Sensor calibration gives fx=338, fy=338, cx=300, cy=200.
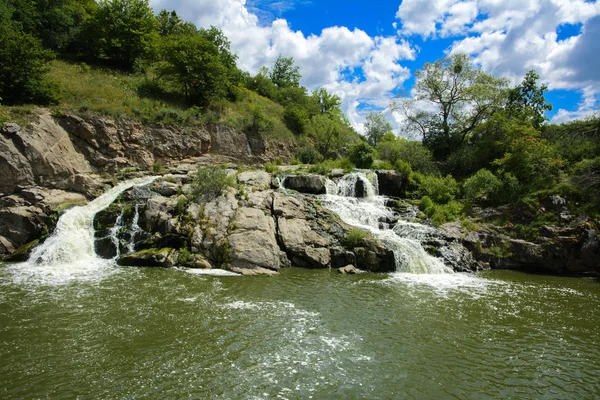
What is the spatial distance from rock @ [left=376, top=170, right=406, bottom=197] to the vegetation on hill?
3.31 ft

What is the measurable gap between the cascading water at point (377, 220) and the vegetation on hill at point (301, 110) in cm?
328

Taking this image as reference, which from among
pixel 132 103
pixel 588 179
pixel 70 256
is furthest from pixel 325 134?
pixel 70 256

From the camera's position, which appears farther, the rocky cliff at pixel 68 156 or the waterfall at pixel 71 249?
the rocky cliff at pixel 68 156

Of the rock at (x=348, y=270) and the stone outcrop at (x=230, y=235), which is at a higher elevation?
the stone outcrop at (x=230, y=235)

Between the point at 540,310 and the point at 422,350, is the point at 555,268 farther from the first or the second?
the point at 422,350

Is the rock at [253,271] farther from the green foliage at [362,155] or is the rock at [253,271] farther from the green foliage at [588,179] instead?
the green foliage at [588,179]

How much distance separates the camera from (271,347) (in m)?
9.55

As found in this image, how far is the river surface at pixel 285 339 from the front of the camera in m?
7.84

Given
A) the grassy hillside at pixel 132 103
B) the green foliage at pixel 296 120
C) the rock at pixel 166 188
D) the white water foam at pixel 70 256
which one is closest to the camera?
Result: the white water foam at pixel 70 256

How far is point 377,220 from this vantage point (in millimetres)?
22953

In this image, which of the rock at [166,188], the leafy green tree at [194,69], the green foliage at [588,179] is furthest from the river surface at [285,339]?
the leafy green tree at [194,69]

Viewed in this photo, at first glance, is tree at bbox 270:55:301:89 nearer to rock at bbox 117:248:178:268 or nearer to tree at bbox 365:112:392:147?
tree at bbox 365:112:392:147

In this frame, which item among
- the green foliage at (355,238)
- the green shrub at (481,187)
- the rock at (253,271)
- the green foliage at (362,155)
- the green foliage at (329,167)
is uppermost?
the green foliage at (362,155)

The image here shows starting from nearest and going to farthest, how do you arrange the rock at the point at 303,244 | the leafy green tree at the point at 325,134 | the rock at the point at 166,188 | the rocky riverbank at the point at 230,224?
the rocky riverbank at the point at 230,224 < the rock at the point at 303,244 < the rock at the point at 166,188 < the leafy green tree at the point at 325,134
